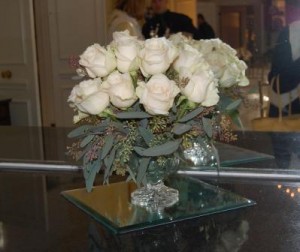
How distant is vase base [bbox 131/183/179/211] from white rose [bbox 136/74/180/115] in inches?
8.6

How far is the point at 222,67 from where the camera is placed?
3.33 ft

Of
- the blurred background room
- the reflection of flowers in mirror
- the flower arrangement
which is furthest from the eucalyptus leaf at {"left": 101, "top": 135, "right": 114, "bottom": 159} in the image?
the blurred background room

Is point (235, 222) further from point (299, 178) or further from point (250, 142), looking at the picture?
point (250, 142)

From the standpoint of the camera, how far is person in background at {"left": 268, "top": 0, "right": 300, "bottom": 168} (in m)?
1.59

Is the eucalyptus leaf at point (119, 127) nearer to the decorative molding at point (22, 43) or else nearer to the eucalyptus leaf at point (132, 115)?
the eucalyptus leaf at point (132, 115)

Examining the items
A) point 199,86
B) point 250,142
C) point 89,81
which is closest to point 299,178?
point 250,142

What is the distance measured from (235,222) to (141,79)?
297 millimetres

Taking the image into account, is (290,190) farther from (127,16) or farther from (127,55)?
(127,16)

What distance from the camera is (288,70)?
1.83 meters

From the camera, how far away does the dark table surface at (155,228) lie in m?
0.78

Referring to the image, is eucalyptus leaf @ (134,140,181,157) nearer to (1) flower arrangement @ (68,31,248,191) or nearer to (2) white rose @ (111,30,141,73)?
(1) flower arrangement @ (68,31,248,191)

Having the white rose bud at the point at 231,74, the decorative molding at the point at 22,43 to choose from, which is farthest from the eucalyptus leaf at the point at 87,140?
the decorative molding at the point at 22,43

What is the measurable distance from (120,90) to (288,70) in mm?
1165

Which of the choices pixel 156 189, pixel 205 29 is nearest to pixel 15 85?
pixel 205 29
